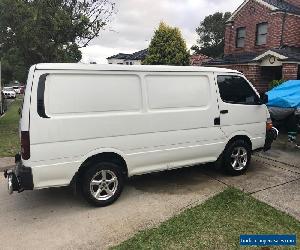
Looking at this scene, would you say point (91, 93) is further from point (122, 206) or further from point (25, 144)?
point (122, 206)

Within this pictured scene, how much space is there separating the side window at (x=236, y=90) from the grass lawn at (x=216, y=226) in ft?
6.51

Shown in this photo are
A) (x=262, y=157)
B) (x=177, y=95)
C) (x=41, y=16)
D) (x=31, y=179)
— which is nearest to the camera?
(x=31, y=179)

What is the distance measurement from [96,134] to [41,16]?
29.9 ft

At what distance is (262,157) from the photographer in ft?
26.7

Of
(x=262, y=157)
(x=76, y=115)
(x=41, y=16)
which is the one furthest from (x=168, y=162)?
(x=41, y=16)

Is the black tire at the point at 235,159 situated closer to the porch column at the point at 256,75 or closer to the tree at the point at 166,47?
the porch column at the point at 256,75

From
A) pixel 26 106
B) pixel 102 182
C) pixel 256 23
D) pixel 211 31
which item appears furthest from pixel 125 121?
pixel 211 31

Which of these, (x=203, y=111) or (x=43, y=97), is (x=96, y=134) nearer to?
(x=43, y=97)

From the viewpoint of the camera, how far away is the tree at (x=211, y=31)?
50.5 metres

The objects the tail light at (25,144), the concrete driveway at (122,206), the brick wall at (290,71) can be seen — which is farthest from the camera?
the brick wall at (290,71)

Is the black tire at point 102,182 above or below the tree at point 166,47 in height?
below

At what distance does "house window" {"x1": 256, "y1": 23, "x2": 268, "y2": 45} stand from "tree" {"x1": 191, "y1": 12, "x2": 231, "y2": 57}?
27.9 metres

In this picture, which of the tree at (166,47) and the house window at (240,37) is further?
the house window at (240,37)

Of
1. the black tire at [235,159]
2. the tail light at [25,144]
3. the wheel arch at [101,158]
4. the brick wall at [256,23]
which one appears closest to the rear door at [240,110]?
the black tire at [235,159]
